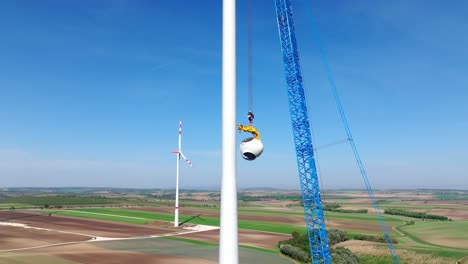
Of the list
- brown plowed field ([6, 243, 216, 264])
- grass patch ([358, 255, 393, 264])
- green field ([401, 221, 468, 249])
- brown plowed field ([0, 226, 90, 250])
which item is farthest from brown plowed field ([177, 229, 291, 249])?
green field ([401, 221, 468, 249])

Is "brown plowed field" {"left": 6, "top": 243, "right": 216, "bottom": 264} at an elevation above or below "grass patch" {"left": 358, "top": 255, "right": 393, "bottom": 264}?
above

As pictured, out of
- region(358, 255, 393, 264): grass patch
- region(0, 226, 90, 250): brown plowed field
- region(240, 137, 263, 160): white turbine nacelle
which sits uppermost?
region(240, 137, 263, 160): white turbine nacelle

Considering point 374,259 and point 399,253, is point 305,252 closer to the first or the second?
point 374,259

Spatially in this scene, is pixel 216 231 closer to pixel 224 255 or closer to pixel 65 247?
pixel 65 247

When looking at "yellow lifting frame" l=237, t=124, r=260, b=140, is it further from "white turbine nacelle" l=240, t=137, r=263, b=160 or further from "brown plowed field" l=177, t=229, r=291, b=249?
"brown plowed field" l=177, t=229, r=291, b=249

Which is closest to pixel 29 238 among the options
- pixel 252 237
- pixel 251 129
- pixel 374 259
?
pixel 252 237
